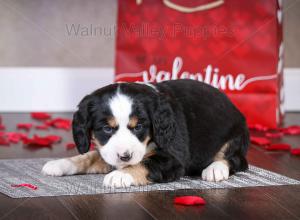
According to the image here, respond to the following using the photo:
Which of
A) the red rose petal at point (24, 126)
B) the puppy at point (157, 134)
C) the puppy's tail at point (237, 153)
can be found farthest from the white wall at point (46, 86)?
the puppy's tail at point (237, 153)

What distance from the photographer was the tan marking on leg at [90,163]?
2707 millimetres

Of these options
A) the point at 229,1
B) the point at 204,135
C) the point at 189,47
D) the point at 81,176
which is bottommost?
the point at 81,176

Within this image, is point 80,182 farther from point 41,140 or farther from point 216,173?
point 41,140

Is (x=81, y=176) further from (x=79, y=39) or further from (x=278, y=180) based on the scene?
(x=79, y=39)

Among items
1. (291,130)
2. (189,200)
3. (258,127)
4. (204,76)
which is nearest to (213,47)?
(204,76)

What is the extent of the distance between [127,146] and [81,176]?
15.6 inches

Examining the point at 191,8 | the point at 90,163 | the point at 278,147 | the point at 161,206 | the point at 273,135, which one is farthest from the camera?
the point at 191,8

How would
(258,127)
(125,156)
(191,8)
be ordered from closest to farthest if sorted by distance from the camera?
(125,156) → (258,127) → (191,8)

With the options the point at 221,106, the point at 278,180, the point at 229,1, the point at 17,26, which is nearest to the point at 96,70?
the point at 17,26

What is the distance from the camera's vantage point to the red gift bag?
416 centimetres

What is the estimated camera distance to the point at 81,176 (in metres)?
2.66

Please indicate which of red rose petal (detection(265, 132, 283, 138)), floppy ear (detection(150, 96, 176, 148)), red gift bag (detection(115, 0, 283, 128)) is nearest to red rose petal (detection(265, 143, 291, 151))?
red rose petal (detection(265, 132, 283, 138))

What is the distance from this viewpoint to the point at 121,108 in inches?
94.6

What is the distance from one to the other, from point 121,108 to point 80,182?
352 millimetres
